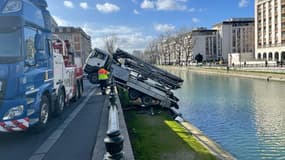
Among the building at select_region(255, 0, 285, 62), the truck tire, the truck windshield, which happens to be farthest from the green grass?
the building at select_region(255, 0, 285, 62)

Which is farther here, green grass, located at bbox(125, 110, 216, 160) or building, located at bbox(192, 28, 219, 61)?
building, located at bbox(192, 28, 219, 61)

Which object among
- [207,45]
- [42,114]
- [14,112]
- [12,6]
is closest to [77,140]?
[42,114]

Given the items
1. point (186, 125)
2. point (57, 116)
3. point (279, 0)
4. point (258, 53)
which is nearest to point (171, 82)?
point (186, 125)

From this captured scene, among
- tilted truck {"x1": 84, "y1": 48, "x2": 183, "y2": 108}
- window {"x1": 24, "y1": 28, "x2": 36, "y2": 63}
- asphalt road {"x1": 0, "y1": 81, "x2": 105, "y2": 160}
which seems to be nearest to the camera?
asphalt road {"x1": 0, "y1": 81, "x2": 105, "y2": 160}

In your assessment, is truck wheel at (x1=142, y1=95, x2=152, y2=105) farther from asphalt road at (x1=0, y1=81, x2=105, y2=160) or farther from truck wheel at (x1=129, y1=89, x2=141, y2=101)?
asphalt road at (x1=0, y1=81, x2=105, y2=160)

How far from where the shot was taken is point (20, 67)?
299 inches

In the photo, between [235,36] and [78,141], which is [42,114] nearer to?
[78,141]

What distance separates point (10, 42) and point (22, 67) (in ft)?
2.19

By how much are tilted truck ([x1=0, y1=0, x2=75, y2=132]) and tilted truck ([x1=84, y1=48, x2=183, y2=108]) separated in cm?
855

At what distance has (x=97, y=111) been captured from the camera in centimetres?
1381

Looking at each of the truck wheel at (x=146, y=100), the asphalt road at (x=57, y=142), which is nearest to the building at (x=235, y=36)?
the truck wheel at (x=146, y=100)

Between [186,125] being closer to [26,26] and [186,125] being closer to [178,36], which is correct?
[26,26]

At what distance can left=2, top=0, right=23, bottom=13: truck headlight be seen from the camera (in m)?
7.79

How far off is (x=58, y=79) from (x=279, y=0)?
88530mm
